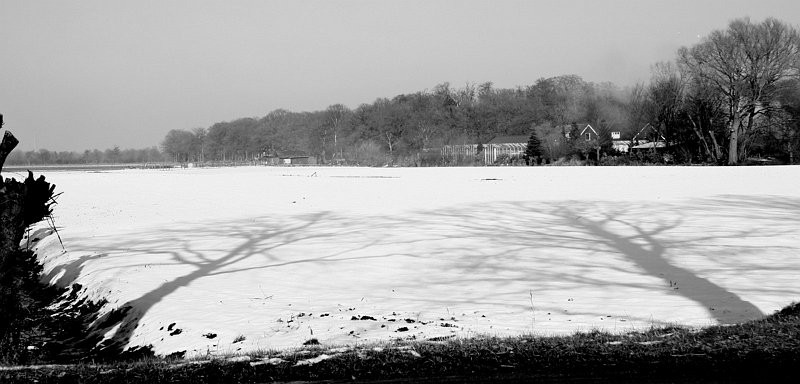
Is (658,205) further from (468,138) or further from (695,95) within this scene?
(468,138)

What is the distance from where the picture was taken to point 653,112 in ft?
297

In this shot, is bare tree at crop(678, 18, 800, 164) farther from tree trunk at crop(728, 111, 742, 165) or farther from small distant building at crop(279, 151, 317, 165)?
small distant building at crop(279, 151, 317, 165)

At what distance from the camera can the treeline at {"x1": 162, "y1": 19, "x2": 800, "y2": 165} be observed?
71.2 m

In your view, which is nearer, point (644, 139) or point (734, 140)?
point (734, 140)

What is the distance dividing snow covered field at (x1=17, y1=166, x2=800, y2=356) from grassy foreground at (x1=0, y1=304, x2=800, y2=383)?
6.02 feet

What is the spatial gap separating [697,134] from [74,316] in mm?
77594

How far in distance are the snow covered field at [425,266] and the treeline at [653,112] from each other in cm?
4290

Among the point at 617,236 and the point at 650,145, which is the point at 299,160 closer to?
the point at 650,145

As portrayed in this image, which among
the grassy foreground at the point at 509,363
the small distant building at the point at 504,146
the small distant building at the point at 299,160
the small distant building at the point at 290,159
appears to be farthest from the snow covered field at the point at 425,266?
the small distant building at the point at 299,160

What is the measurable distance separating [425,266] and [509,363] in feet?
36.0

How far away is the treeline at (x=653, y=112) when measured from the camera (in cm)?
7119

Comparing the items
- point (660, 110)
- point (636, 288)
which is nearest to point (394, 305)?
point (636, 288)

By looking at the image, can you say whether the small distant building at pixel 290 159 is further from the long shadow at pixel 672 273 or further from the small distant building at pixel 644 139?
the long shadow at pixel 672 273

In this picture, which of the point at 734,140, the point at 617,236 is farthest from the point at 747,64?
the point at 617,236
